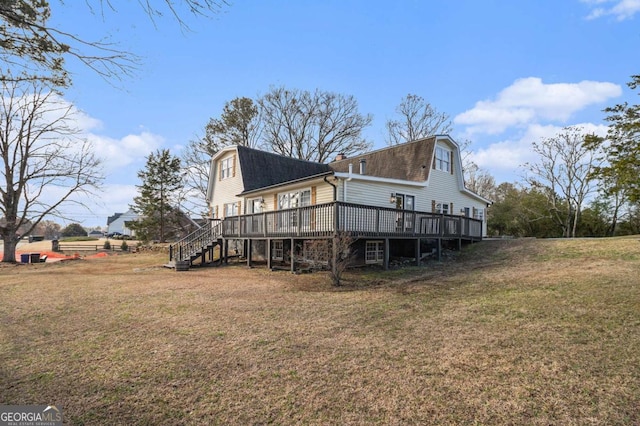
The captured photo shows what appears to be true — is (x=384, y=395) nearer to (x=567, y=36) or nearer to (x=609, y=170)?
(x=609, y=170)

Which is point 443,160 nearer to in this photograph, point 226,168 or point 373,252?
point 373,252

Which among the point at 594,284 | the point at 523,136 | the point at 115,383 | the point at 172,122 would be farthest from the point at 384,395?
the point at 523,136

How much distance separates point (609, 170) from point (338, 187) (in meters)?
8.51

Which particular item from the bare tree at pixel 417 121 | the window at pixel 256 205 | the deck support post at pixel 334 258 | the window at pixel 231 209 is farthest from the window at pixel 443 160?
the bare tree at pixel 417 121

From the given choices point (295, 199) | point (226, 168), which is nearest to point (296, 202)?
point (295, 199)

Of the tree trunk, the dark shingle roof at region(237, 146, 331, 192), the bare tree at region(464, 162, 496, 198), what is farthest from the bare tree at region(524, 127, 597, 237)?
the tree trunk

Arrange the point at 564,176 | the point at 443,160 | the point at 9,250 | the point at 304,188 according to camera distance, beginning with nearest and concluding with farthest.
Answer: the point at 304,188 → the point at 443,160 → the point at 9,250 → the point at 564,176

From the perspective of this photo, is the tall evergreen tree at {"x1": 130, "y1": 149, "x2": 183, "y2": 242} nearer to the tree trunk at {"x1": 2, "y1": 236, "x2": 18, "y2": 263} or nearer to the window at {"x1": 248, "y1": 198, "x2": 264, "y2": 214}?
the tree trunk at {"x1": 2, "y1": 236, "x2": 18, "y2": 263}

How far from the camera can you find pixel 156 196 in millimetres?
32750

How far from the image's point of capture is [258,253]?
19.7 metres

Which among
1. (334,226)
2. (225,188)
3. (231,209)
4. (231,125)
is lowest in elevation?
(334,226)

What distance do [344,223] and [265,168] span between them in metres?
11.2

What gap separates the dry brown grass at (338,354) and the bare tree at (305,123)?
27.1 meters

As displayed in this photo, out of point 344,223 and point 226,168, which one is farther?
point 226,168
